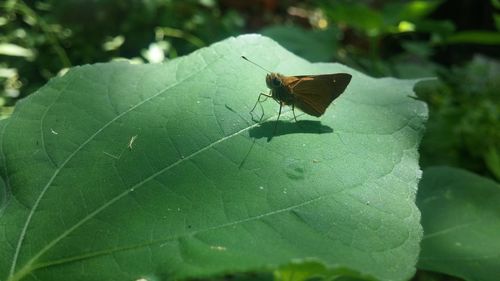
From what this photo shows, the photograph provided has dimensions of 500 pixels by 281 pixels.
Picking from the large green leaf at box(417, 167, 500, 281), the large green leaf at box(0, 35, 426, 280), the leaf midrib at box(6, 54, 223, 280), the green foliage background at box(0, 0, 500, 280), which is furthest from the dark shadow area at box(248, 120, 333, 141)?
the green foliage background at box(0, 0, 500, 280)

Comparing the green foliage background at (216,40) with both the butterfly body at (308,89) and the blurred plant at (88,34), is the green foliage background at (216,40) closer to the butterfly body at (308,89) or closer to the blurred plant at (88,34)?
the blurred plant at (88,34)

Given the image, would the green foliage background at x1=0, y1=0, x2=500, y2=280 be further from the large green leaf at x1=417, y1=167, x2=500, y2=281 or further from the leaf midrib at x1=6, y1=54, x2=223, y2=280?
the leaf midrib at x1=6, y1=54, x2=223, y2=280

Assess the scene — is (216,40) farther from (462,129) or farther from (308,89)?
→ (308,89)

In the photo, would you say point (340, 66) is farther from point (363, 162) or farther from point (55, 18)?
point (55, 18)

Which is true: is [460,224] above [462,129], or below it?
above

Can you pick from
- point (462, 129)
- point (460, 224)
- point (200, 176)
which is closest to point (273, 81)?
point (200, 176)
